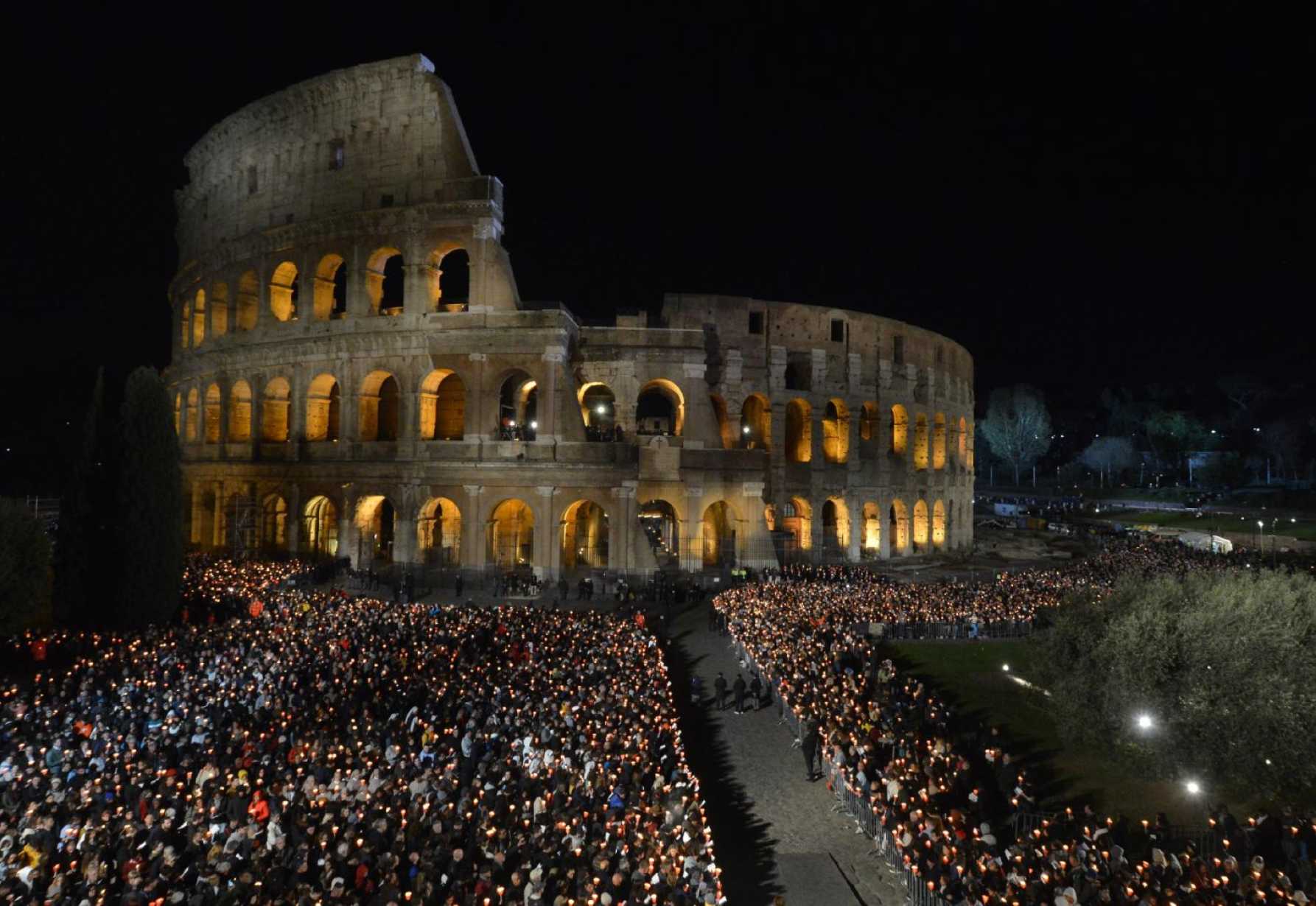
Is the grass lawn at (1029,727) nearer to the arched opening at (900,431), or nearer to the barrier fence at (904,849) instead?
the barrier fence at (904,849)

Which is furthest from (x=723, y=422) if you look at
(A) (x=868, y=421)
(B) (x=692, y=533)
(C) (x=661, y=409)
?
(C) (x=661, y=409)

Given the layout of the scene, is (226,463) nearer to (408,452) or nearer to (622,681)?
(408,452)

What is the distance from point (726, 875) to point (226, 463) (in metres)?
34.0

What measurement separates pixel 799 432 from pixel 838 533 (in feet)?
20.1

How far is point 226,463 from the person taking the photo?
36.8 meters

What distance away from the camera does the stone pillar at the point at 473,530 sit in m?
31.8

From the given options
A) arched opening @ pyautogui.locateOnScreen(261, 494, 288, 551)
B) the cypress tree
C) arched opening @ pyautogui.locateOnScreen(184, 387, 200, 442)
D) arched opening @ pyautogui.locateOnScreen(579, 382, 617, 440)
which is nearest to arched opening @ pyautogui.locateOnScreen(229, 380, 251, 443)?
arched opening @ pyautogui.locateOnScreen(261, 494, 288, 551)

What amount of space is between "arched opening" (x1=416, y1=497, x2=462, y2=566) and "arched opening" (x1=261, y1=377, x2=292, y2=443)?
26.2 ft

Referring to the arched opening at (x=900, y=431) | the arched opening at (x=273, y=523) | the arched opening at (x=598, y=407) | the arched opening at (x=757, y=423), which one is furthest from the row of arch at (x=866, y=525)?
the arched opening at (x=273, y=523)

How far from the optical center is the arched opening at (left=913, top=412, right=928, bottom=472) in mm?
45656

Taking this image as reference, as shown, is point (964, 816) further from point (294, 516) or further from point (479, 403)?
point (294, 516)

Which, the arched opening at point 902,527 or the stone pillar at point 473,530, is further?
the arched opening at point 902,527

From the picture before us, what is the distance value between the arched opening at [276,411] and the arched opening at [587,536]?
14117 millimetres

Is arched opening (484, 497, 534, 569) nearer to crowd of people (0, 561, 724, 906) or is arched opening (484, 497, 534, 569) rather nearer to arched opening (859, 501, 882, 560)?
crowd of people (0, 561, 724, 906)
